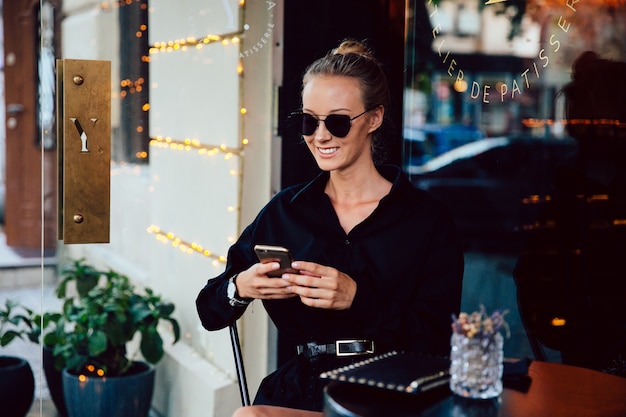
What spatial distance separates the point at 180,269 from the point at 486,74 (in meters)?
1.69

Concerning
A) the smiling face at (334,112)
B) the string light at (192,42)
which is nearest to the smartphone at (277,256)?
the smiling face at (334,112)

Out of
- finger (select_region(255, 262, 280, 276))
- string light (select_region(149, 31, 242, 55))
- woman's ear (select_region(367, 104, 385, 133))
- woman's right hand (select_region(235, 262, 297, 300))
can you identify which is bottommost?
woman's right hand (select_region(235, 262, 297, 300))

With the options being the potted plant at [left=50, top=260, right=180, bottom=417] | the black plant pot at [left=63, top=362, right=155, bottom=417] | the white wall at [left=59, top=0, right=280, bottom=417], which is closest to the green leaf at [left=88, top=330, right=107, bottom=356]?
the potted plant at [left=50, top=260, right=180, bottom=417]

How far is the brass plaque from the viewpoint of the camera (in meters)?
2.88

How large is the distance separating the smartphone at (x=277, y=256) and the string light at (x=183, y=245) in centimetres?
118

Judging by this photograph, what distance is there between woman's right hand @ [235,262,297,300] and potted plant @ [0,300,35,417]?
174 cm

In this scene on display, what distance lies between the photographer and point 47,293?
346cm

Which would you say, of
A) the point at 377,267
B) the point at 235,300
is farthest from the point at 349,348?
the point at 235,300

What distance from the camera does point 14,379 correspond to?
3660 millimetres

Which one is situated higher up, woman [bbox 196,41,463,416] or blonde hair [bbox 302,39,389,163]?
Result: blonde hair [bbox 302,39,389,163]

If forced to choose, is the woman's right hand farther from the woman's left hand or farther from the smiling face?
the smiling face

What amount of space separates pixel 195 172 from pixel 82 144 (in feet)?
2.38

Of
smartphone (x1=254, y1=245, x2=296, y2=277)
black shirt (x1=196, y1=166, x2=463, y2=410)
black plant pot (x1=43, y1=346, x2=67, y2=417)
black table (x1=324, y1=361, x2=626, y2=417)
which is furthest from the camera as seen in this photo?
black plant pot (x1=43, y1=346, x2=67, y2=417)

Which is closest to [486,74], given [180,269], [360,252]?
[180,269]
